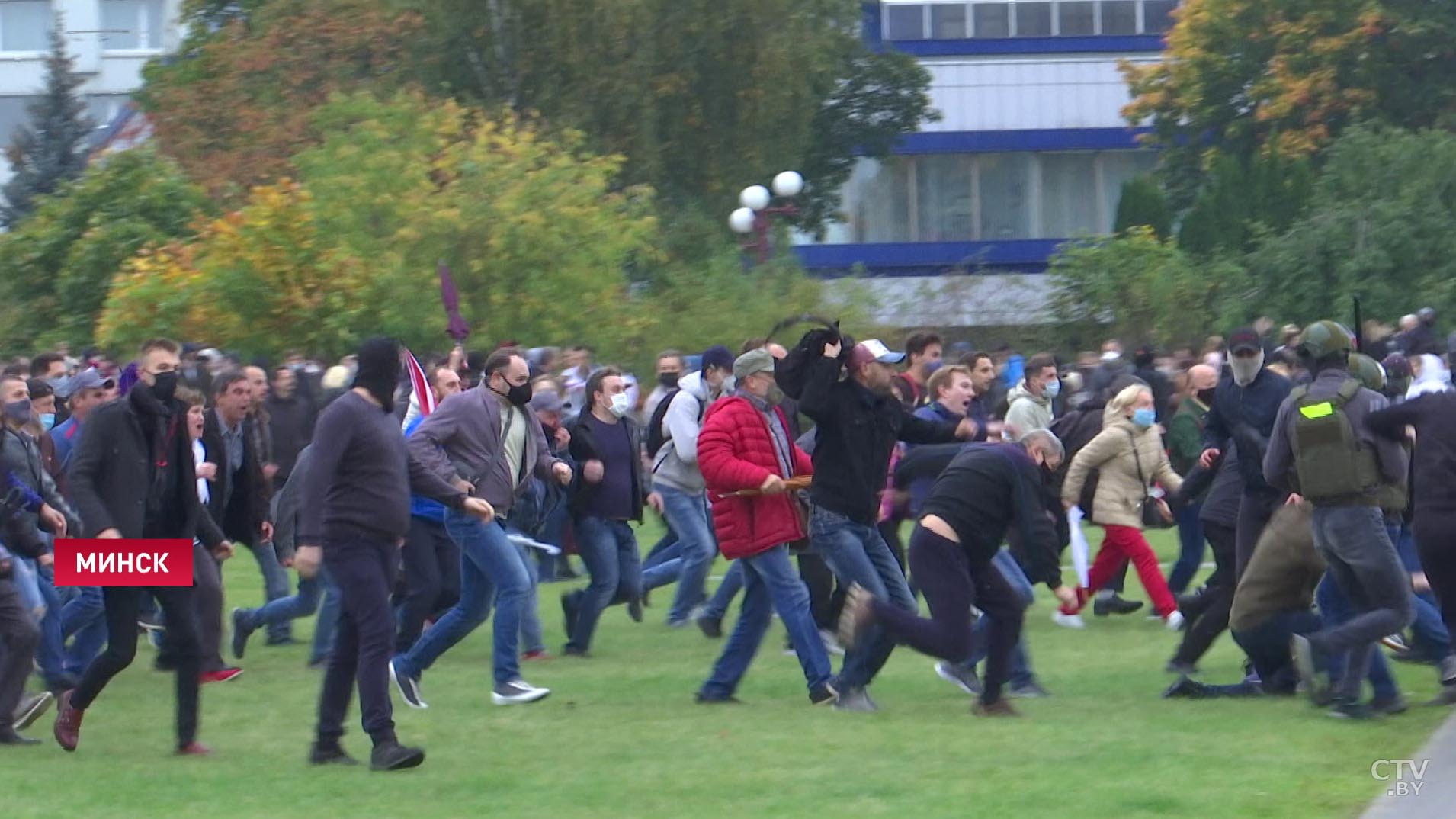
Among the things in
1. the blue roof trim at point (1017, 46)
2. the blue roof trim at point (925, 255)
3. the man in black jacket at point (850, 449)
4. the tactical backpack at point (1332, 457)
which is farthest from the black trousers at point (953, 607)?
the blue roof trim at point (1017, 46)

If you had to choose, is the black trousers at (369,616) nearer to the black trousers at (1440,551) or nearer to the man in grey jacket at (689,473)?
the black trousers at (1440,551)

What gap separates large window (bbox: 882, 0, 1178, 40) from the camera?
62.8 meters

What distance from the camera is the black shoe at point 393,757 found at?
29.7 ft

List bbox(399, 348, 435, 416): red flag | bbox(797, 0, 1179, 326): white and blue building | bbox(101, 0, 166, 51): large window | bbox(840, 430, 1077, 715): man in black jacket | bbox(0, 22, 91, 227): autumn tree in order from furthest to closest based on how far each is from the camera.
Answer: bbox(101, 0, 166, 51): large window < bbox(797, 0, 1179, 326): white and blue building < bbox(0, 22, 91, 227): autumn tree < bbox(399, 348, 435, 416): red flag < bbox(840, 430, 1077, 715): man in black jacket

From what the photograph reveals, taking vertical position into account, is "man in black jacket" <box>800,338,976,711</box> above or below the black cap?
below

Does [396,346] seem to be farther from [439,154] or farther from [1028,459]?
[439,154]

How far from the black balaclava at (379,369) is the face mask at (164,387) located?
1.08m

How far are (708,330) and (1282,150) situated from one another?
23.9m

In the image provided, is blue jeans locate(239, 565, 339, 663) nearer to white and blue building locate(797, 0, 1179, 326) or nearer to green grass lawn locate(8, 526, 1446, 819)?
green grass lawn locate(8, 526, 1446, 819)

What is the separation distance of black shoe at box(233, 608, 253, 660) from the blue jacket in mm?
5862

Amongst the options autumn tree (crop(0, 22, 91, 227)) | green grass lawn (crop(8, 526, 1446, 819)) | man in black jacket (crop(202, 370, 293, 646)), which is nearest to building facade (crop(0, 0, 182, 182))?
autumn tree (crop(0, 22, 91, 227))

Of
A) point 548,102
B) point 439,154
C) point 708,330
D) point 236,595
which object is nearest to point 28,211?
point 548,102

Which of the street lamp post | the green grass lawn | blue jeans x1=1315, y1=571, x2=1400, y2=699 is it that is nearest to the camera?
the green grass lawn

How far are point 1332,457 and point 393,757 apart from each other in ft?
14.6
